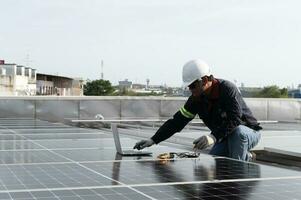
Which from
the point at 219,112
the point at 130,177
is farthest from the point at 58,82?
the point at 130,177

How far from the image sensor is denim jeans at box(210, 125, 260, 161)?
568 cm

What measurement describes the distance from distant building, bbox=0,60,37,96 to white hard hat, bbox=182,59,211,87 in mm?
43327

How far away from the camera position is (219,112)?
578 centimetres

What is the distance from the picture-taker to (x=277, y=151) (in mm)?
8891

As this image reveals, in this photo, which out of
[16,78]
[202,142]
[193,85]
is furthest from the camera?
[16,78]

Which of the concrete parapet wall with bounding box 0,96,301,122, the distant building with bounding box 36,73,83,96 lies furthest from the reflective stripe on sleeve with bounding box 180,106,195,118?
the distant building with bounding box 36,73,83,96

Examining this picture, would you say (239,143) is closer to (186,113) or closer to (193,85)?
(186,113)

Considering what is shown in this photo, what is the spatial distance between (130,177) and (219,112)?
173 centimetres

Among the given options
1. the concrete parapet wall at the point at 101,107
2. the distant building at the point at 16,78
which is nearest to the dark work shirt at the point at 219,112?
the concrete parapet wall at the point at 101,107

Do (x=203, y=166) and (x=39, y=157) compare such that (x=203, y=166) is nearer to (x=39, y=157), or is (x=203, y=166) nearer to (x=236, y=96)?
(x=236, y=96)

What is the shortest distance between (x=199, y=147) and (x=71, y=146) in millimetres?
2045

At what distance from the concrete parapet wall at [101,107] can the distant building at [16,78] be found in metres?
32.0

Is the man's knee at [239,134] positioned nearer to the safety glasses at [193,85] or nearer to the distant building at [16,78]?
the safety glasses at [193,85]

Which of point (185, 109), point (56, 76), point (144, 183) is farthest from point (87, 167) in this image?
point (56, 76)
